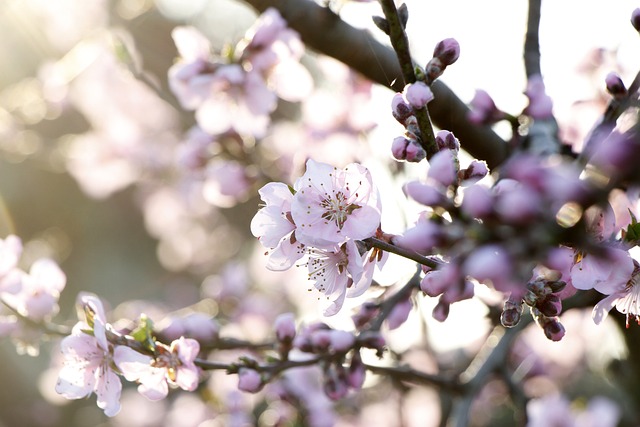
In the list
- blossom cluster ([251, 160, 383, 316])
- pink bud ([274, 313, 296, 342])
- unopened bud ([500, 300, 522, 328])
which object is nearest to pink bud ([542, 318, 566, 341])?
unopened bud ([500, 300, 522, 328])

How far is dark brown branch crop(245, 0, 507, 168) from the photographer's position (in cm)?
166

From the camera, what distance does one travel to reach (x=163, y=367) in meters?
1.43

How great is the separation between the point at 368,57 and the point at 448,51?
1.78 ft

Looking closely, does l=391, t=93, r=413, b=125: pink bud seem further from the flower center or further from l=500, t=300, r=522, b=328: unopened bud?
l=500, t=300, r=522, b=328: unopened bud

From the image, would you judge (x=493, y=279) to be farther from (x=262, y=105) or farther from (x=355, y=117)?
(x=355, y=117)

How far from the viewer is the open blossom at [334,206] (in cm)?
113

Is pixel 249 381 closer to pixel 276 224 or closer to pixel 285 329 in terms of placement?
pixel 285 329

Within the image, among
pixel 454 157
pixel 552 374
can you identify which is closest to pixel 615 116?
pixel 454 157

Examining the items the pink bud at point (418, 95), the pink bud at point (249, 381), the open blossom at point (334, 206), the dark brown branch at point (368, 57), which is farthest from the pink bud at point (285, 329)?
the pink bud at point (418, 95)

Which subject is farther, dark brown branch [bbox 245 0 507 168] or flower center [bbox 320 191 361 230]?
dark brown branch [bbox 245 0 507 168]

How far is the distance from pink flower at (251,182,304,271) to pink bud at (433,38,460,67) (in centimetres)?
37

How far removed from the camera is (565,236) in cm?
76

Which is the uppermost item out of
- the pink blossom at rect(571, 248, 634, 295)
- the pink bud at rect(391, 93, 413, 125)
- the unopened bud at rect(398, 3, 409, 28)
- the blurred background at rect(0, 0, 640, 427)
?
the unopened bud at rect(398, 3, 409, 28)

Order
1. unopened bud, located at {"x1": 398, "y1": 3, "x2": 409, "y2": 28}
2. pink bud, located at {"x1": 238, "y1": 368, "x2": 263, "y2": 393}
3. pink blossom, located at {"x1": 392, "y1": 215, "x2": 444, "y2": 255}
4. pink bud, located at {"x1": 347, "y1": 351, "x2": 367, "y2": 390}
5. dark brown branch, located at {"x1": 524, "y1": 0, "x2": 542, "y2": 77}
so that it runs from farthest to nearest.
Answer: dark brown branch, located at {"x1": 524, "y1": 0, "x2": 542, "y2": 77} → pink bud, located at {"x1": 347, "y1": 351, "x2": 367, "y2": 390} → pink bud, located at {"x1": 238, "y1": 368, "x2": 263, "y2": 393} → unopened bud, located at {"x1": 398, "y1": 3, "x2": 409, "y2": 28} → pink blossom, located at {"x1": 392, "y1": 215, "x2": 444, "y2": 255}
